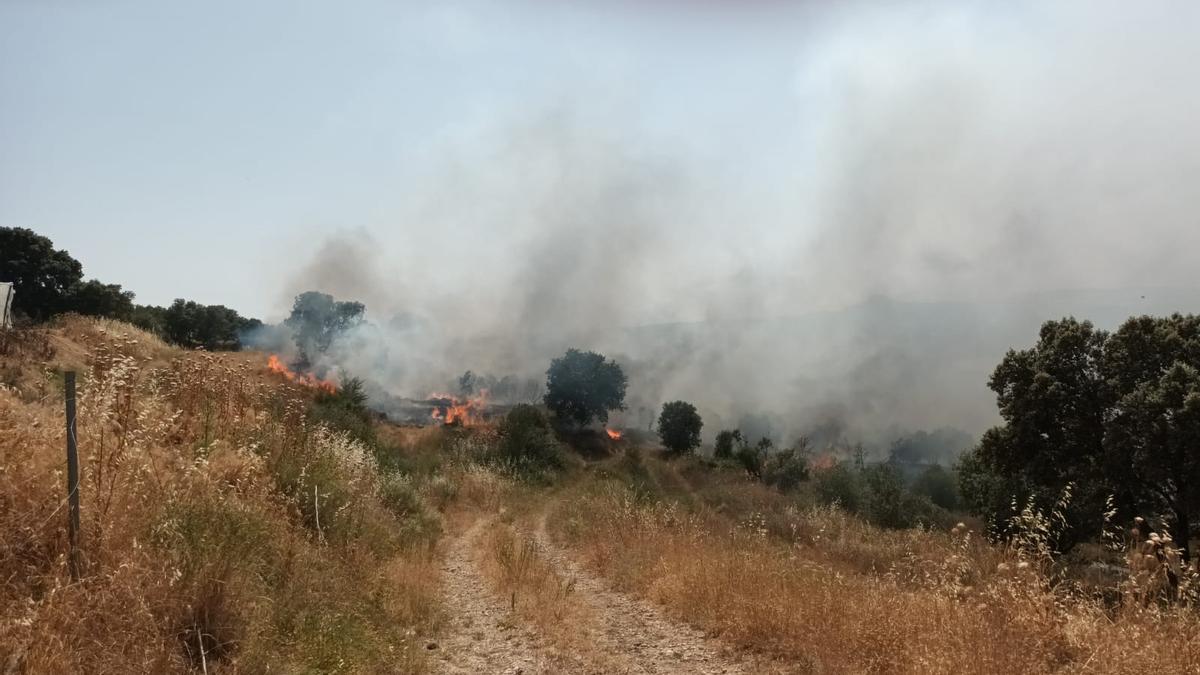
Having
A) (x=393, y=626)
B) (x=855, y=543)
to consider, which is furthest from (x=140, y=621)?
(x=855, y=543)

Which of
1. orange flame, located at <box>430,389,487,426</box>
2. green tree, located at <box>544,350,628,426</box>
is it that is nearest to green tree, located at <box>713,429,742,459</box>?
green tree, located at <box>544,350,628,426</box>

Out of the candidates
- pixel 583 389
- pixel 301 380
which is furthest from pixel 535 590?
pixel 583 389

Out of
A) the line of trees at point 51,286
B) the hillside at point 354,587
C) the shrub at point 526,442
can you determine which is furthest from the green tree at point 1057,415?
the line of trees at point 51,286

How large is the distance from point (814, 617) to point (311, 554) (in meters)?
5.78

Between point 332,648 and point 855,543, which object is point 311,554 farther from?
point 855,543

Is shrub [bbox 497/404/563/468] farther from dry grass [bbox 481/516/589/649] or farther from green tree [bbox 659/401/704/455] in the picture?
green tree [bbox 659/401/704/455]

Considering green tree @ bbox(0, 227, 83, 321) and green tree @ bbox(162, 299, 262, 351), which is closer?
green tree @ bbox(0, 227, 83, 321)

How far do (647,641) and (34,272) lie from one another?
54983 millimetres

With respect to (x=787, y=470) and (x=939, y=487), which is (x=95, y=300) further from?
(x=939, y=487)

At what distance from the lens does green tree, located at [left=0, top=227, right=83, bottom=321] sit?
41.5m

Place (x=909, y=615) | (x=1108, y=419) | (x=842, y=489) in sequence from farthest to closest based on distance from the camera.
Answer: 1. (x=842, y=489)
2. (x=1108, y=419)
3. (x=909, y=615)

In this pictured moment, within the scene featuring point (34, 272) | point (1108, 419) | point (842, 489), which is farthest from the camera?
point (34, 272)

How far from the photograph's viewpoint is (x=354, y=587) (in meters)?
7.05

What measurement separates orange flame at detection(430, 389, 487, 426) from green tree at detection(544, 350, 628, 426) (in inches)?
395
